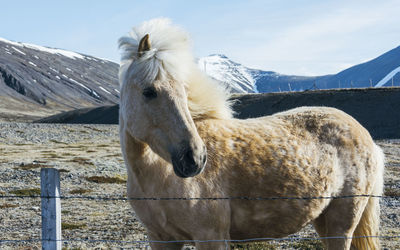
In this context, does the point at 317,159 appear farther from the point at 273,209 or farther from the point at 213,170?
the point at 213,170

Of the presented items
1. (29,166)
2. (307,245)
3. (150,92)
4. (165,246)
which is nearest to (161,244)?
(165,246)

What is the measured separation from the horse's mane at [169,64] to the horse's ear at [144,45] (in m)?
0.06

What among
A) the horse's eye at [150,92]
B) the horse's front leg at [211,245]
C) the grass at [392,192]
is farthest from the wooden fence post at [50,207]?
the grass at [392,192]

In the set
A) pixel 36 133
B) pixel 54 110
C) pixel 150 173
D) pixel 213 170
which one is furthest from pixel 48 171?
pixel 54 110

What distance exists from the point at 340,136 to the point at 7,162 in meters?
22.6

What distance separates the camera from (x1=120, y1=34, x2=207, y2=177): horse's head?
3.72m

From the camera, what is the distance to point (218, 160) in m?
4.65

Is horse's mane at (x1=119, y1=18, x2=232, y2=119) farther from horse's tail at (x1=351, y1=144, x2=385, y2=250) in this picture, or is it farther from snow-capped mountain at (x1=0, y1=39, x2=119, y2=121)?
snow-capped mountain at (x1=0, y1=39, x2=119, y2=121)

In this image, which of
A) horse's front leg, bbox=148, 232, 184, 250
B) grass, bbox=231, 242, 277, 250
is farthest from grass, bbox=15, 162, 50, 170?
horse's front leg, bbox=148, 232, 184, 250

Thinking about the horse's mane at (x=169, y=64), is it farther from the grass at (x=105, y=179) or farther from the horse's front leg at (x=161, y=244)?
the grass at (x=105, y=179)

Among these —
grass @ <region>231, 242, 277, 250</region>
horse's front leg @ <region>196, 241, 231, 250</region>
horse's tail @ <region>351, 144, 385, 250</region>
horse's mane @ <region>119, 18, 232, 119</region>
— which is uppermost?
horse's mane @ <region>119, 18, 232, 119</region>

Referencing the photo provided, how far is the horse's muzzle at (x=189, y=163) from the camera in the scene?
3660 millimetres

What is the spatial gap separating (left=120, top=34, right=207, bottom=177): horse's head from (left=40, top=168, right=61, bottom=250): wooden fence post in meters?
1.00

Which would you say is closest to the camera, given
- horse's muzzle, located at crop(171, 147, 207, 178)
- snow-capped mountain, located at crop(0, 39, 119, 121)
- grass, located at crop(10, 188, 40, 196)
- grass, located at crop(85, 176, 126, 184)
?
horse's muzzle, located at crop(171, 147, 207, 178)
